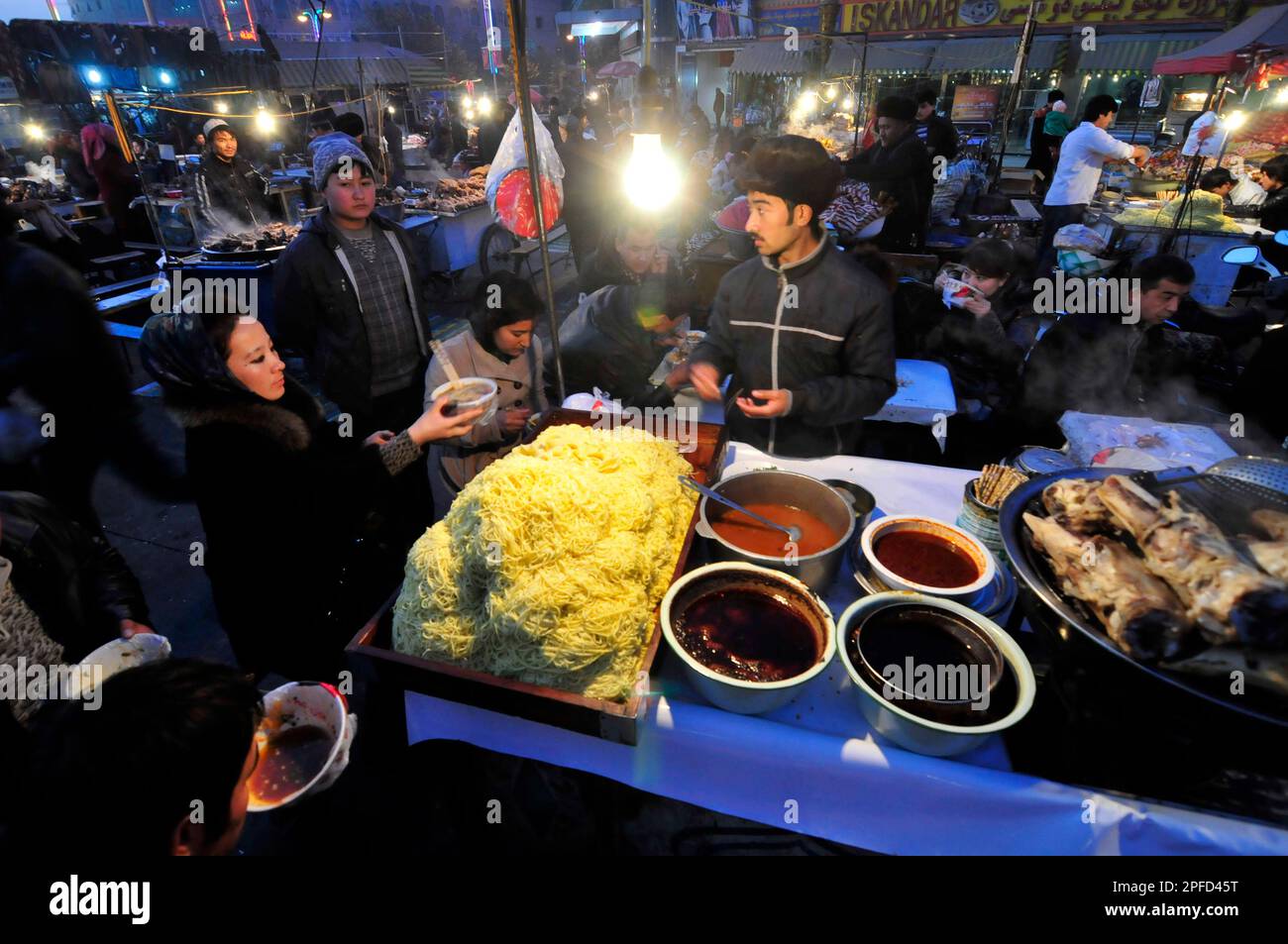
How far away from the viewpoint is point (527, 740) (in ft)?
7.26

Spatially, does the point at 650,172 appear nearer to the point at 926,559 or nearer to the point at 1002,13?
the point at 926,559

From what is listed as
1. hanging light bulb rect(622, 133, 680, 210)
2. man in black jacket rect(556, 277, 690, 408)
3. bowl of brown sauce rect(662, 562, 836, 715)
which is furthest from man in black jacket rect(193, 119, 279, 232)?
bowl of brown sauce rect(662, 562, 836, 715)

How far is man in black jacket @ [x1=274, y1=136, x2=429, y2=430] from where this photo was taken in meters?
4.38

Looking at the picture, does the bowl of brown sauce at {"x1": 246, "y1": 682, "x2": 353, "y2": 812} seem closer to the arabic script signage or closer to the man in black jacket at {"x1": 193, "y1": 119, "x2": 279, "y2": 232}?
the man in black jacket at {"x1": 193, "y1": 119, "x2": 279, "y2": 232}

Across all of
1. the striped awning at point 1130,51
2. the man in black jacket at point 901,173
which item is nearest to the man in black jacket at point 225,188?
the man in black jacket at point 901,173

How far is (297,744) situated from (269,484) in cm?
110

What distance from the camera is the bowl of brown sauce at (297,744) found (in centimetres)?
221

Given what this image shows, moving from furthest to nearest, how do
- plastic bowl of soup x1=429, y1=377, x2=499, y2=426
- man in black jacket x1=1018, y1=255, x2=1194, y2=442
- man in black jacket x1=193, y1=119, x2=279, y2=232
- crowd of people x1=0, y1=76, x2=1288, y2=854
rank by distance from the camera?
man in black jacket x1=193, y1=119, x2=279, y2=232 < man in black jacket x1=1018, y1=255, x2=1194, y2=442 < plastic bowl of soup x1=429, y1=377, x2=499, y2=426 < crowd of people x1=0, y1=76, x2=1288, y2=854

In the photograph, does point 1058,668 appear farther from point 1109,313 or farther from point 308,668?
point 1109,313

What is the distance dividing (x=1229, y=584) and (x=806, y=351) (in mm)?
2355

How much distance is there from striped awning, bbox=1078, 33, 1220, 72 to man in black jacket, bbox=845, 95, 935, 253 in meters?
20.6

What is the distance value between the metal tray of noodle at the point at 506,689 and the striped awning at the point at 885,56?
26.6 metres

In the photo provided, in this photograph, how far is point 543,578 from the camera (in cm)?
200

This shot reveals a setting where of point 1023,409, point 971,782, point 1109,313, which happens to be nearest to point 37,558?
point 971,782
